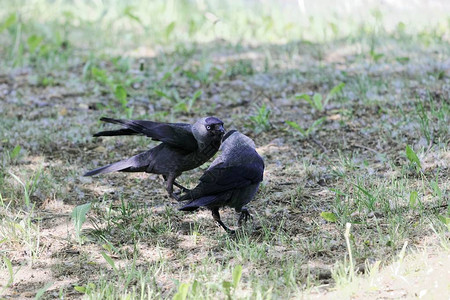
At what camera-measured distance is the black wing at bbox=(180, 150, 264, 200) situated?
179 inches

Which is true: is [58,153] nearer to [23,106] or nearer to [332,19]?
[23,106]

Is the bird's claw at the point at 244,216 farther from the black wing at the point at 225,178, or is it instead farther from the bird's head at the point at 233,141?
the bird's head at the point at 233,141

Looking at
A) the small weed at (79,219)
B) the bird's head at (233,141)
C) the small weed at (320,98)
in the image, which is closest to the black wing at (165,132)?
the bird's head at (233,141)

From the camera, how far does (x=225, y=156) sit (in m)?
4.85

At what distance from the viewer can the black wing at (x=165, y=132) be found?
5.46 meters

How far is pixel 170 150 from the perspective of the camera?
18.2 feet

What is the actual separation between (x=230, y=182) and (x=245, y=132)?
98.4 inches

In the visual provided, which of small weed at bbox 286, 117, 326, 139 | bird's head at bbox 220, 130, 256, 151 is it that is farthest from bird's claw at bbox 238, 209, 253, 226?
small weed at bbox 286, 117, 326, 139

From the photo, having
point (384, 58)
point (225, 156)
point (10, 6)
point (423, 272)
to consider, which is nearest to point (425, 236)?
point (423, 272)

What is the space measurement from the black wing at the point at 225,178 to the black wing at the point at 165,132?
79 centimetres

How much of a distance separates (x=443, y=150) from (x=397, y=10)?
7.16 metres

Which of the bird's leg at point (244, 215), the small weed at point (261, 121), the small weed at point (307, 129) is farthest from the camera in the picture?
the small weed at point (261, 121)

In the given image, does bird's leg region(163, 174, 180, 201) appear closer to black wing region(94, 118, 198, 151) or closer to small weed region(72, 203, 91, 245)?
black wing region(94, 118, 198, 151)

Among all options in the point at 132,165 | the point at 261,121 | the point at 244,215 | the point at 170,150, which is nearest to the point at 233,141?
the point at 244,215
